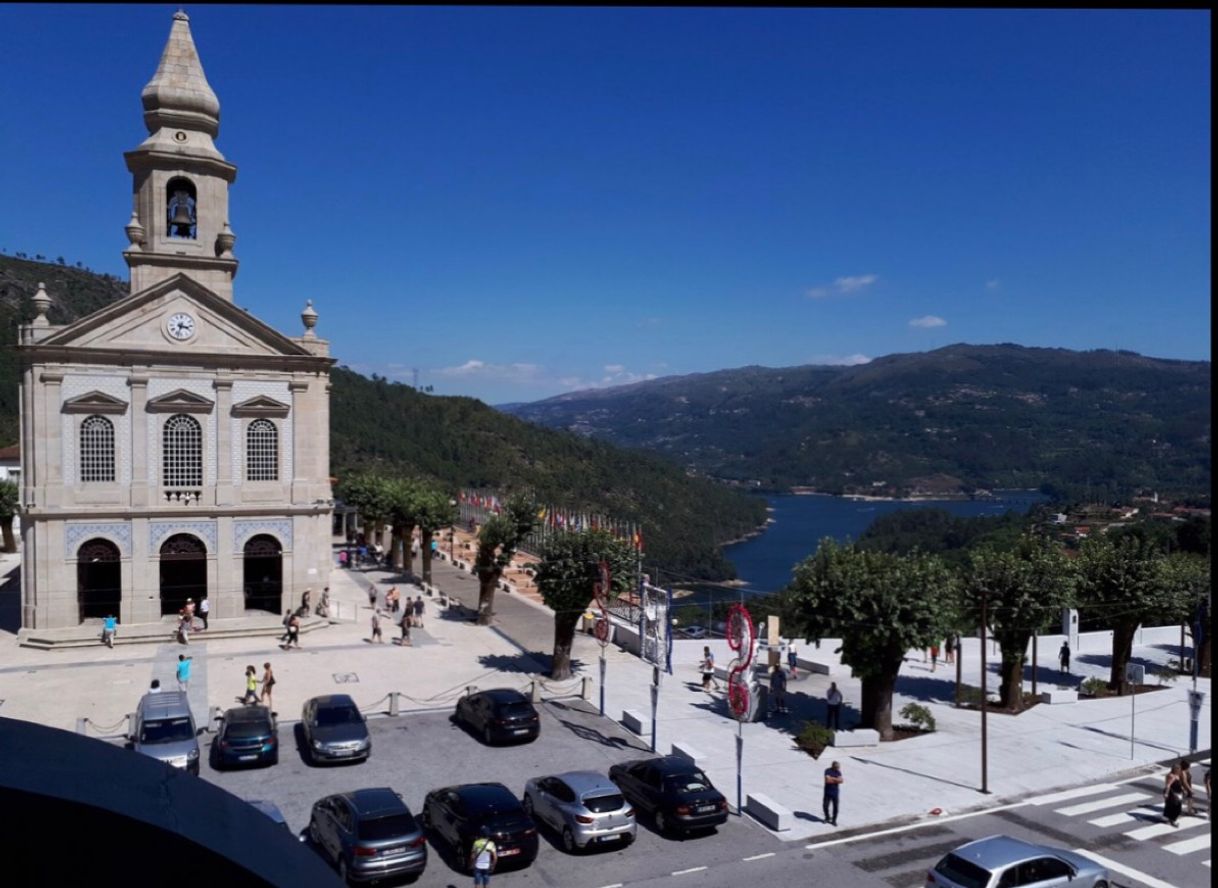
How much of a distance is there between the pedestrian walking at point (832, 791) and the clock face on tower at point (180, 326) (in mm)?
29581

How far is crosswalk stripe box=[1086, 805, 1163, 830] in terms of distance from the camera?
20844mm

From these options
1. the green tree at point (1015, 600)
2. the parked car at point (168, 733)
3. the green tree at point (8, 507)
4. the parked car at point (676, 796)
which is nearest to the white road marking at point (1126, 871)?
the parked car at point (676, 796)

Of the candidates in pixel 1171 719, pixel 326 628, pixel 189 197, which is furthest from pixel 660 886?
pixel 189 197

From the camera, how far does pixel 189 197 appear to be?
4050cm

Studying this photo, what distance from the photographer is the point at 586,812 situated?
18.5 meters

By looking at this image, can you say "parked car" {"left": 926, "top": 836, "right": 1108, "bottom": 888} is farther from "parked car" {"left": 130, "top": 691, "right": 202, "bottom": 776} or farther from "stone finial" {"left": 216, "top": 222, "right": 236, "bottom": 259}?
"stone finial" {"left": 216, "top": 222, "right": 236, "bottom": 259}

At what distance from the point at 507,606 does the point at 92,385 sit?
19526 millimetres

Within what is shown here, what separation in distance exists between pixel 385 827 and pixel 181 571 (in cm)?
2531

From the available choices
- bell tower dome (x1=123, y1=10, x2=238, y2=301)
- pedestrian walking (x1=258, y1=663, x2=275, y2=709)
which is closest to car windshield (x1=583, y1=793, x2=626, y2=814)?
pedestrian walking (x1=258, y1=663, x2=275, y2=709)

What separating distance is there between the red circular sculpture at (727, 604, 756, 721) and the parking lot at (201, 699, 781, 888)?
6.75 ft

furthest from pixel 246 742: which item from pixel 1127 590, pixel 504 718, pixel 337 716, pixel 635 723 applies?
pixel 1127 590

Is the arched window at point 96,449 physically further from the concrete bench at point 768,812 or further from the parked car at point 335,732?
the concrete bench at point 768,812

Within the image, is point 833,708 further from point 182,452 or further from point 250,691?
point 182,452

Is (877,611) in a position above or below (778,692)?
above
